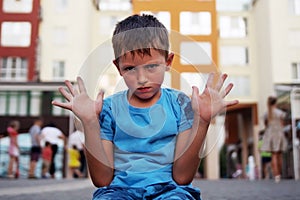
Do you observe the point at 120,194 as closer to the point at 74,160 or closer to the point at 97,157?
the point at 97,157

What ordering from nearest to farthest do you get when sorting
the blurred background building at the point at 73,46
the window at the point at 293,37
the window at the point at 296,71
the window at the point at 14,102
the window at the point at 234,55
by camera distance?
the blurred background building at the point at 73,46
the window at the point at 14,102
the window at the point at 293,37
the window at the point at 296,71
the window at the point at 234,55

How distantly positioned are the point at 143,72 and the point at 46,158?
776cm

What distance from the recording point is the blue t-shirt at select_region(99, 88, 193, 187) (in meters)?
1.52

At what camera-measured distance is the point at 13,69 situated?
15.7m

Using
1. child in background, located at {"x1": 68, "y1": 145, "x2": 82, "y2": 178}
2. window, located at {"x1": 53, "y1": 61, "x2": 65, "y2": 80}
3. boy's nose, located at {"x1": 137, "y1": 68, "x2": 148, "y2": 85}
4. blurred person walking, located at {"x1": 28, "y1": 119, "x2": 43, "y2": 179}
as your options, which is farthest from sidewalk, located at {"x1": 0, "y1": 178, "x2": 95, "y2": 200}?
window, located at {"x1": 53, "y1": 61, "x2": 65, "y2": 80}

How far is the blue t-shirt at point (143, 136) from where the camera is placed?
4.99 feet

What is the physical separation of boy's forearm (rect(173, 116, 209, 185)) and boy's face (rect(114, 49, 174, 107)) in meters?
0.15

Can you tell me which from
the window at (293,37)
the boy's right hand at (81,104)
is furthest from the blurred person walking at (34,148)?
the window at (293,37)

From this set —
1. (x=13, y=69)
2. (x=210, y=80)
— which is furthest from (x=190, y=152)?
(x=13, y=69)

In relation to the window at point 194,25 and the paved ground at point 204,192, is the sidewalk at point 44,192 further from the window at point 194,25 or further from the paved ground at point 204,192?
the window at point 194,25

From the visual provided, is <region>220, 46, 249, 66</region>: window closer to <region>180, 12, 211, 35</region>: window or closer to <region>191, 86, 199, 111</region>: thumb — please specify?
<region>180, 12, 211, 35</region>: window

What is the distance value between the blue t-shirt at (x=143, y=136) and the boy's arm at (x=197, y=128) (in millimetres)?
19

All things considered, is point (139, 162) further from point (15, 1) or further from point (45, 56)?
point (45, 56)

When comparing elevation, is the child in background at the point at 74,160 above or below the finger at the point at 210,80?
below
